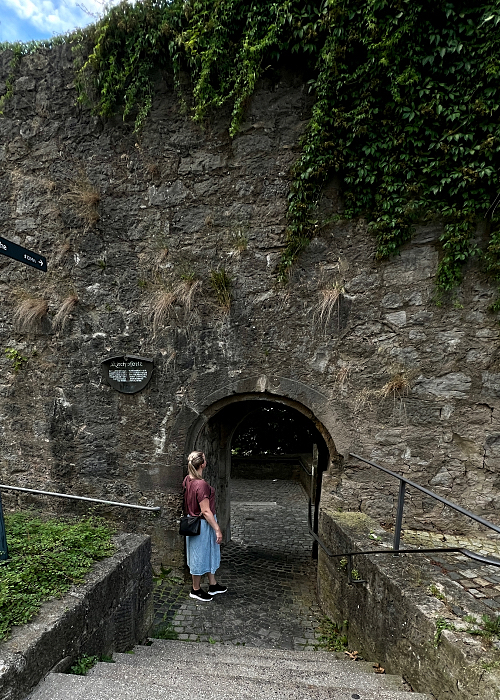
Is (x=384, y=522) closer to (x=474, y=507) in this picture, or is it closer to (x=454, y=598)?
(x=474, y=507)

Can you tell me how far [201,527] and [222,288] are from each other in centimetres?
258

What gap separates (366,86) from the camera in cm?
369

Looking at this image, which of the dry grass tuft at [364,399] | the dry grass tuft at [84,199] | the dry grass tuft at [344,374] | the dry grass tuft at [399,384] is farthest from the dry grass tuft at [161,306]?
the dry grass tuft at [399,384]

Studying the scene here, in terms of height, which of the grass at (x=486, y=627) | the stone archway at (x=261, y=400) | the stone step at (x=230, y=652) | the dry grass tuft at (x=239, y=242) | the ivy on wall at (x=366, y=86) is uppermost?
the ivy on wall at (x=366, y=86)

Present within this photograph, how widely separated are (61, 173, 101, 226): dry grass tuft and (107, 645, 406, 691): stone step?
4.26m

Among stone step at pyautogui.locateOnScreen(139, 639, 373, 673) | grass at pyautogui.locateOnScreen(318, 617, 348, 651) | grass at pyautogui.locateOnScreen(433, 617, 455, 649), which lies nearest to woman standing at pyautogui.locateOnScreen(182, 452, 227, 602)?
stone step at pyautogui.locateOnScreen(139, 639, 373, 673)

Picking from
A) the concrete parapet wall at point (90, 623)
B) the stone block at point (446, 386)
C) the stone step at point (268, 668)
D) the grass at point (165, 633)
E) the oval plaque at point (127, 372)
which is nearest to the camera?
the concrete parapet wall at point (90, 623)

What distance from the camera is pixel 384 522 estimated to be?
413cm

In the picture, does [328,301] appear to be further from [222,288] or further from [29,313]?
[29,313]

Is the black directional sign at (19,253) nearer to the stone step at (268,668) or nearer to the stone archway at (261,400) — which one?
the stone archway at (261,400)

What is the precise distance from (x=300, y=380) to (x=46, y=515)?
11.3 feet

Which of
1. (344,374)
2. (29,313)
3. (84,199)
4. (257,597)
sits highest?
(84,199)

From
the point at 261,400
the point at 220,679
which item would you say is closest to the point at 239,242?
the point at 261,400

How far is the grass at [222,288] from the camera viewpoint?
14.1 ft
